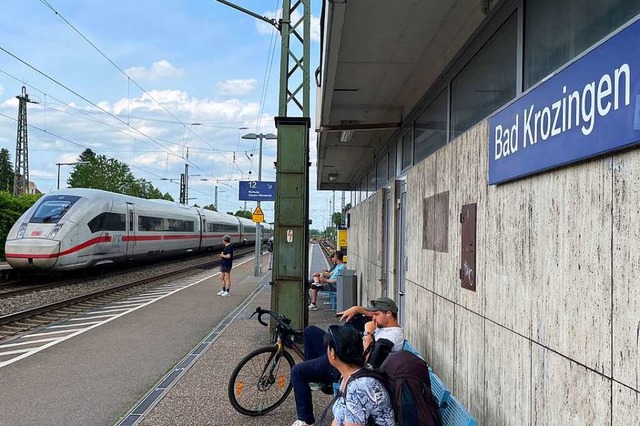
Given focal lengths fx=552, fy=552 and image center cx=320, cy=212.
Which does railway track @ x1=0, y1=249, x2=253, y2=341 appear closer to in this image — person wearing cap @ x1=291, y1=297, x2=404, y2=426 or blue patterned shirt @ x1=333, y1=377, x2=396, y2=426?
person wearing cap @ x1=291, y1=297, x2=404, y2=426

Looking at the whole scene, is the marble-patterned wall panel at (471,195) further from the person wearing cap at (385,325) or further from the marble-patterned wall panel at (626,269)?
the marble-patterned wall panel at (626,269)

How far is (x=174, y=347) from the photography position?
26.6 feet

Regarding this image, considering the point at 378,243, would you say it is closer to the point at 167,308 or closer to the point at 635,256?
the point at 167,308

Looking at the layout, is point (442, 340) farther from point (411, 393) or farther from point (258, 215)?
point (258, 215)

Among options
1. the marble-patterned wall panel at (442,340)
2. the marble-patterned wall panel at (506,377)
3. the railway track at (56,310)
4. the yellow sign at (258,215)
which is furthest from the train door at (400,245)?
the yellow sign at (258,215)

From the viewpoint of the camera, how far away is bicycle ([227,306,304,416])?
16.9ft

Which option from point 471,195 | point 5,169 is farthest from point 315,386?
point 5,169

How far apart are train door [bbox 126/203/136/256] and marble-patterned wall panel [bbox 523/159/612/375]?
19.6m

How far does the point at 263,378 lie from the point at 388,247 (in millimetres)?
4211

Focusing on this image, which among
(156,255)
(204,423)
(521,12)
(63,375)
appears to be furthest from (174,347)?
(156,255)

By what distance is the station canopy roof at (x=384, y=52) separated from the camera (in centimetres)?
464

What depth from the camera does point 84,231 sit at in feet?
56.3

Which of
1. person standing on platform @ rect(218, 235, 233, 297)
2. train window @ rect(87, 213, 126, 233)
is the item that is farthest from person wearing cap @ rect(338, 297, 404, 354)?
train window @ rect(87, 213, 126, 233)

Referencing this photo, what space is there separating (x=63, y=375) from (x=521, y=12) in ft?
20.1
